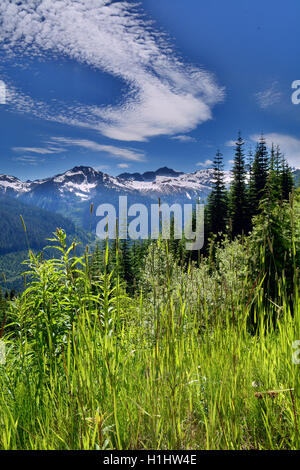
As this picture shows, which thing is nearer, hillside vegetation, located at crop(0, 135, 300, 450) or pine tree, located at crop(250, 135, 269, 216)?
hillside vegetation, located at crop(0, 135, 300, 450)

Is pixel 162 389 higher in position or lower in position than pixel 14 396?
higher

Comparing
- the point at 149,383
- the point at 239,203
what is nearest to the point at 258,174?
the point at 239,203

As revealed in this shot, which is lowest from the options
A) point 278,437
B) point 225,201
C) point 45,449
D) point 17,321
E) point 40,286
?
point 278,437

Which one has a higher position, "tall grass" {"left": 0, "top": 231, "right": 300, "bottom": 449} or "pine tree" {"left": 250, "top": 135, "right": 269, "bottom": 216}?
"pine tree" {"left": 250, "top": 135, "right": 269, "bottom": 216}

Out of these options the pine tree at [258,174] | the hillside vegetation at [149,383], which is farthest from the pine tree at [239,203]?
the hillside vegetation at [149,383]

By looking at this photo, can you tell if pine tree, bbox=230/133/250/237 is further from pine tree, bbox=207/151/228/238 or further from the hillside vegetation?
the hillside vegetation

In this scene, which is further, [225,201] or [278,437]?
[225,201]

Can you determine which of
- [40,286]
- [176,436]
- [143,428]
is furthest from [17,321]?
[176,436]

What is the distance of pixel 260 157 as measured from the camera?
71438 mm

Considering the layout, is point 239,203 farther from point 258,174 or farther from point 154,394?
point 154,394

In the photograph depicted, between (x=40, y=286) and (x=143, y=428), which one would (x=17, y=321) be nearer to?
(x=40, y=286)

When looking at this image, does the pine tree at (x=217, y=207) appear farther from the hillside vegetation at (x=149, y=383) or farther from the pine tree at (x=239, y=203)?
the hillside vegetation at (x=149, y=383)

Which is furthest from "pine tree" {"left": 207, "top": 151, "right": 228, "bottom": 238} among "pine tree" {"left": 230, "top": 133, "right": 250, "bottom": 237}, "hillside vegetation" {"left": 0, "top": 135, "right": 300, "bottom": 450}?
"hillside vegetation" {"left": 0, "top": 135, "right": 300, "bottom": 450}

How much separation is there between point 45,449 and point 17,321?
49.0 inches
